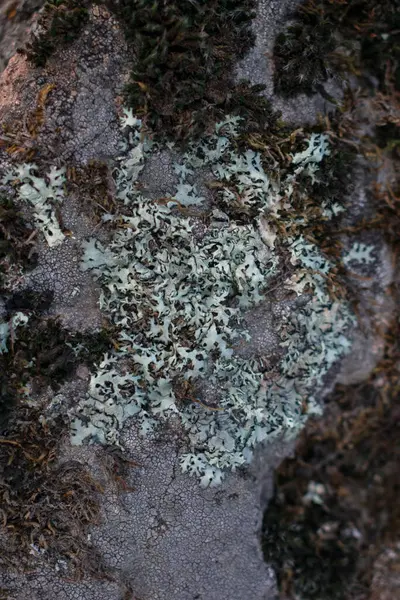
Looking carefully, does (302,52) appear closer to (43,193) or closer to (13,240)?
(43,193)

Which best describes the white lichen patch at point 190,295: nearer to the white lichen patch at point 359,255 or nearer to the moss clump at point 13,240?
the moss clump at point 13,240

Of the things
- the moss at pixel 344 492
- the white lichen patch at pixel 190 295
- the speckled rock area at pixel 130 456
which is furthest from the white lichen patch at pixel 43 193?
the moss at pixel 344 492

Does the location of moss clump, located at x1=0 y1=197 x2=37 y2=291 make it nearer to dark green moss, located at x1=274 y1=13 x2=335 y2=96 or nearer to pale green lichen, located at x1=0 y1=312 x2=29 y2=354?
pale green lichen, located at x1=0 y1=312 x2=29 y2=354

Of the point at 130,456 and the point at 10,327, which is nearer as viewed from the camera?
the point at 10,327

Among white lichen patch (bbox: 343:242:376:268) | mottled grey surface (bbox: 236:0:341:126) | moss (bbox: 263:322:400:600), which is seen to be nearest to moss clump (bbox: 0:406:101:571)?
moss (bbox: 263:322:400:600)

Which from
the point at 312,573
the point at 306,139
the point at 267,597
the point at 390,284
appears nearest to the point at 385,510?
the point at 312,573

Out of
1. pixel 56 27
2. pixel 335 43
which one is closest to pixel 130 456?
pixel 56 27

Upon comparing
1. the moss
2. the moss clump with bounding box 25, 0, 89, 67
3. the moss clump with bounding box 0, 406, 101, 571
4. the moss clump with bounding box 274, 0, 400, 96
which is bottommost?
the moss
